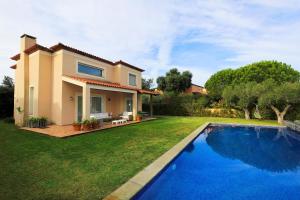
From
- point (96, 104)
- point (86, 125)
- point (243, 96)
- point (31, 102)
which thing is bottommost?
point (86, 125)

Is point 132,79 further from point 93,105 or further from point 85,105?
point 85,105

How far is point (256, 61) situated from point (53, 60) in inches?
1360

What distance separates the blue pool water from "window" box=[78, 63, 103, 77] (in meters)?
12.4

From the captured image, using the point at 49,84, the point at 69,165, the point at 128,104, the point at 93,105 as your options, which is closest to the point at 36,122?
the point at 49,84

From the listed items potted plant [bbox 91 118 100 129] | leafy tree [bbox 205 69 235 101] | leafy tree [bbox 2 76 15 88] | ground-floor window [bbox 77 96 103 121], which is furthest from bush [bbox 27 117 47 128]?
leafy tree [bbox 205 69 235 101]

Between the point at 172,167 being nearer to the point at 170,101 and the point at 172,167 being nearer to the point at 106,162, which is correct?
the point at 106,162

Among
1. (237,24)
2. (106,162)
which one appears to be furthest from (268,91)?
(106,162)

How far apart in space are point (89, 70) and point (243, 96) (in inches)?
705

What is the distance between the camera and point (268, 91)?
20.5 meters

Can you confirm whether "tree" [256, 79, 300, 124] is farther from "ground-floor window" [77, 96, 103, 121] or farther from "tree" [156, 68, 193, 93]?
"tree" [156, 68, 193, 93]

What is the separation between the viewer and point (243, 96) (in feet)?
74.4

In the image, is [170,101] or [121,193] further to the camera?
[170,101]

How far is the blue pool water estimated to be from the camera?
528 centimetres

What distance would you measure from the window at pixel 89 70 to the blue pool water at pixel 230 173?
12360 mm
